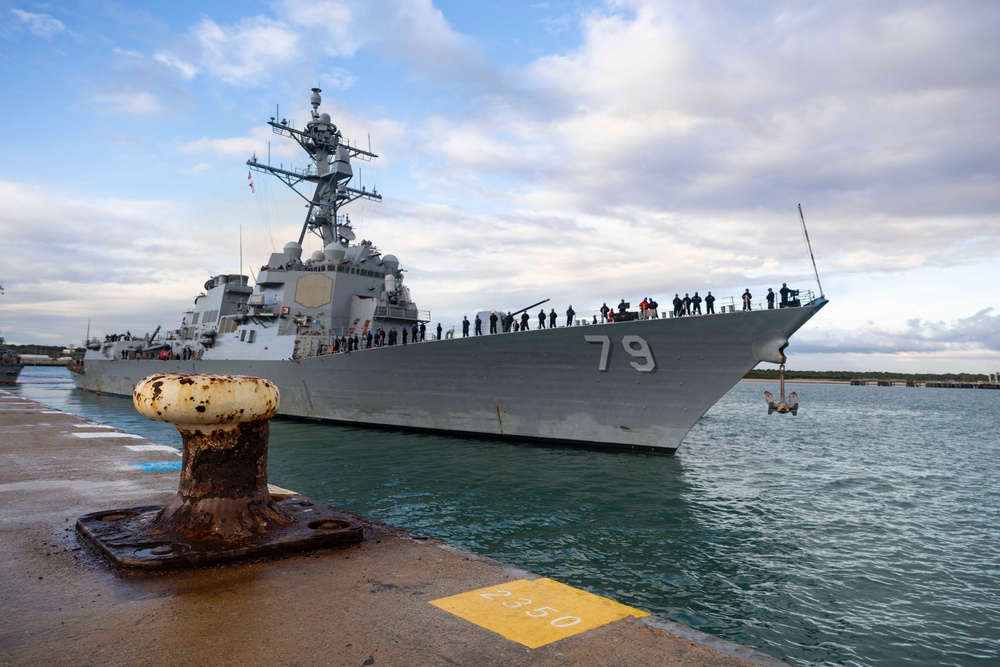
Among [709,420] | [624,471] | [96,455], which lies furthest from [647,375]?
[709,420]

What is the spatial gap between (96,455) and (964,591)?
37.3ft

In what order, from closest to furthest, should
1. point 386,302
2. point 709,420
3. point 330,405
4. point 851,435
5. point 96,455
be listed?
point 96,455 → point 330,405 → point 386,302 → point 851,435 → point 709,420

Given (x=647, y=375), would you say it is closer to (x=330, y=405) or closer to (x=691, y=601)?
(x=691, y=601)

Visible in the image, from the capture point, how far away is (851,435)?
2527cm

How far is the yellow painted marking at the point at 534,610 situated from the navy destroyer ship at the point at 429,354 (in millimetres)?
10854

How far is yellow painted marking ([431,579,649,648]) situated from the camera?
276cm

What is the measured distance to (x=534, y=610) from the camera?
303cm

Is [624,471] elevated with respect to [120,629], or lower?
lower

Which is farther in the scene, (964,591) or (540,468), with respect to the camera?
(540,468)

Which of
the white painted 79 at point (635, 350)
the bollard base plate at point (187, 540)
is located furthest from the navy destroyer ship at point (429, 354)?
the bollard base plate at point (187, 540)

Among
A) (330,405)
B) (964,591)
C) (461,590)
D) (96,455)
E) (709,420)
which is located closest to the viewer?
(461,590)

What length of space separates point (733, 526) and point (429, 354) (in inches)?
392

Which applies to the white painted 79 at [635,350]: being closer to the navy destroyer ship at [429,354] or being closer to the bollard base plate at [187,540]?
the navy destroyer ship at [429,354]

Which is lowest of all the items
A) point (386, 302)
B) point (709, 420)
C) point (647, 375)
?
point (709, 420)
